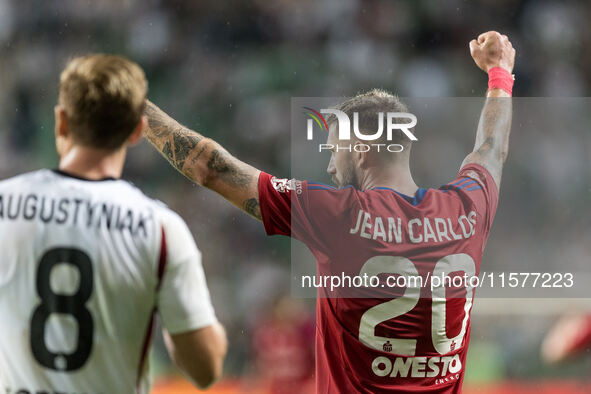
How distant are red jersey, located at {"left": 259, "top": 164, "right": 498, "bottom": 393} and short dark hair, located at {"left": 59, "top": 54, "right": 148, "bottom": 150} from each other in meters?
0.75

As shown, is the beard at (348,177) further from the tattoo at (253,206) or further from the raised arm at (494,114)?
the raised arm at (494,114)

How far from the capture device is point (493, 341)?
5.88 m

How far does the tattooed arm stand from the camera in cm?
232

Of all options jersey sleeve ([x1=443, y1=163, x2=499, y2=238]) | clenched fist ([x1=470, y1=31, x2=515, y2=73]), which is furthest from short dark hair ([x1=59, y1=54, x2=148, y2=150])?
clenched fist ([x1=470, y1=31, x2=515, y2=73])

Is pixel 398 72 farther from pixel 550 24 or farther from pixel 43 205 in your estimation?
pixel 43 205

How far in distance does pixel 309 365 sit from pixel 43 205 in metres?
3.94

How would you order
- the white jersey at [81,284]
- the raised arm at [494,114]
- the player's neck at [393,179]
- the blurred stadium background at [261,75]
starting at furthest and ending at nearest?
1. the blurred stadium background at [261,75]
2. the raised arm at [494,114]
3. the player's neck at [393,179]
4. the white jersey at [81,284]

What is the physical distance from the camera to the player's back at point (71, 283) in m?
1.58

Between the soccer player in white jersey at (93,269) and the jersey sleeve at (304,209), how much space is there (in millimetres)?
674

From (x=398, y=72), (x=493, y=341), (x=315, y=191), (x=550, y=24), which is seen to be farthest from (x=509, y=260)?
(x=315, y=191)

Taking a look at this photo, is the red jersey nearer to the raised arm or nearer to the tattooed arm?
the tattooed arm

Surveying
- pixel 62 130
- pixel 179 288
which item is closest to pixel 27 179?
pixel 62 130

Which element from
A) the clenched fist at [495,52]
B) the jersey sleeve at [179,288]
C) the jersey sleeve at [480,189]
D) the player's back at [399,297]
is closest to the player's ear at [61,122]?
the jersey sleeve at [179,288]

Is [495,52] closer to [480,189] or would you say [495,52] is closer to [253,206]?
[480,189]
